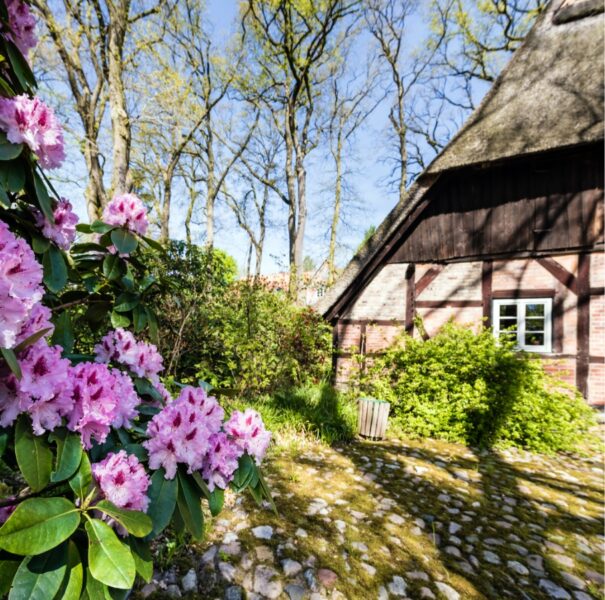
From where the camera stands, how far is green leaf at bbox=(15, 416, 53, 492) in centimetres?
82

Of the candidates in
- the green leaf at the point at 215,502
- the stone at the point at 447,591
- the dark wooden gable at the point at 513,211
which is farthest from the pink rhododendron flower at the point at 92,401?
the dark wooden gable at the point at 513,211

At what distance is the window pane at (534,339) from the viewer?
716 cm

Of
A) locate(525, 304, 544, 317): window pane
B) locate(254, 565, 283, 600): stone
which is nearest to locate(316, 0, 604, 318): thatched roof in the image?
locate(525, 304, 544, 317): window pane

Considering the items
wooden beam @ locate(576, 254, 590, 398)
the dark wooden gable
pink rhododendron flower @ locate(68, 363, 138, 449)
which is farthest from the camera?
the dark wooden gable

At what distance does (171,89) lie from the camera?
1097cm

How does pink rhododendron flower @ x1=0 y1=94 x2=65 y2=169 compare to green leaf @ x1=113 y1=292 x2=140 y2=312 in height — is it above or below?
above

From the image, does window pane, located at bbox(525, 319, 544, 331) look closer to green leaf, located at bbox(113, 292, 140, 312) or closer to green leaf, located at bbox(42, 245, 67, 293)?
green leaf, located at bbox(113, 292, 140, 312)

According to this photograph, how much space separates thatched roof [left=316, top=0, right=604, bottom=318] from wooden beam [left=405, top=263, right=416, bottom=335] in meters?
0.85

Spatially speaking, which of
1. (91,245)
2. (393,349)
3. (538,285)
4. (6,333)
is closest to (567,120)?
(538,285)

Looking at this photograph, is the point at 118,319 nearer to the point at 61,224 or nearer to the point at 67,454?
the point at 61,224

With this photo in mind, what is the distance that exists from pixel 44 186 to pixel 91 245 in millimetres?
503

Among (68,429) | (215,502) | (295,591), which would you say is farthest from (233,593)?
(68,429)

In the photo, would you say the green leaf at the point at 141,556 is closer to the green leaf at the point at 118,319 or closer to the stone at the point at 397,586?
the green leaf at the point at 118,319

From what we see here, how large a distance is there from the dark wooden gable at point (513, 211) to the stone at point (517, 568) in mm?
5880
